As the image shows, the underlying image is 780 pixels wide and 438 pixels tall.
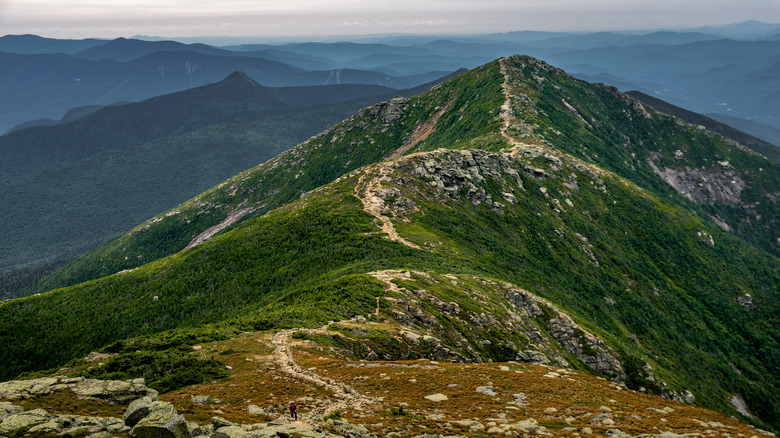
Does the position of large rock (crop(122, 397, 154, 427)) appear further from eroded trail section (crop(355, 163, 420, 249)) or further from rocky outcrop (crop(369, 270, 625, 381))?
eroded trail section (crop(355, 163, 420, 249))

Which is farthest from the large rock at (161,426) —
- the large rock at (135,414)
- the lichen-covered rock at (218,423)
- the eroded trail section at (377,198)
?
the eroded trail section at (377,198)

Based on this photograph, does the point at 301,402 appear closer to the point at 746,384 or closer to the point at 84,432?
the point at 84,432

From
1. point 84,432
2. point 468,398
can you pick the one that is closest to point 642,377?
point 468,398

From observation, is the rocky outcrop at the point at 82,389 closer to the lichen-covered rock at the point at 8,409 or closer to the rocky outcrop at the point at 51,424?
the lichen-covered rock at the point at 8,409

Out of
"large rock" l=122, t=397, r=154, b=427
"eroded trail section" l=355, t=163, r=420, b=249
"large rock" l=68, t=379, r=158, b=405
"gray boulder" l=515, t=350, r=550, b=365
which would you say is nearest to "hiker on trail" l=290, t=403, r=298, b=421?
"large rock" l=122, t=397, r=154, b=427

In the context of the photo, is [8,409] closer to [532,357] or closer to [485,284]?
[532,357]

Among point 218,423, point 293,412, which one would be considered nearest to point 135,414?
point 218,423
